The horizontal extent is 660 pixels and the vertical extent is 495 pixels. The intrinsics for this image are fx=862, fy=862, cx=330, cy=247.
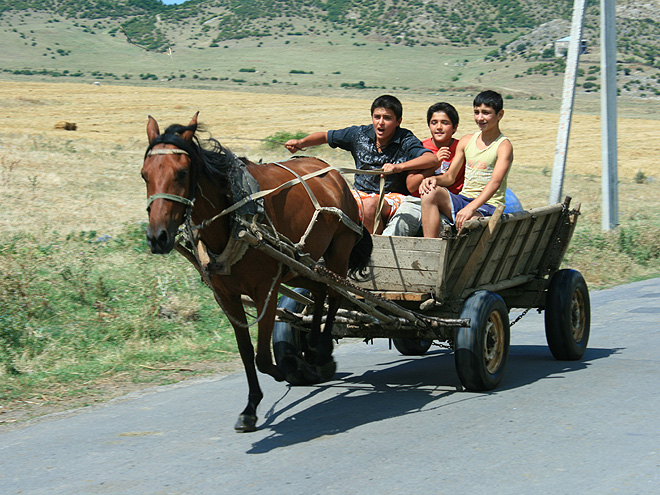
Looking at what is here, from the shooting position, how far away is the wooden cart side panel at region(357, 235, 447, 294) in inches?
257

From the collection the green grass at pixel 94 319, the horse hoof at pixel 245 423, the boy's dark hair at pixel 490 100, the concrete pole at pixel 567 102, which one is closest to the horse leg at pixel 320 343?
the horse hoof at pixel 245 423

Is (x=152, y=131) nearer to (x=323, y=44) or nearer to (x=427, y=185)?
(x=427, y=185)

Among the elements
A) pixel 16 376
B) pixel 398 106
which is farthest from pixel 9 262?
pixel 398 106

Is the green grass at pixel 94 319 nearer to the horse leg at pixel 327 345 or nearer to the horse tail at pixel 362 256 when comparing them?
the horse leg at pixel 327 345

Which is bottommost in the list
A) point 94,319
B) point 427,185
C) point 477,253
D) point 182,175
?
point 94,319

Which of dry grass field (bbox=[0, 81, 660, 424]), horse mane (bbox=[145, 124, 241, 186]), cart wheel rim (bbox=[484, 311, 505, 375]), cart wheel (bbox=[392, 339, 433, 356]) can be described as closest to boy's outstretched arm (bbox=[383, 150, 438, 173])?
cart wheel rim (bbox=[484, 311, 505, 375])

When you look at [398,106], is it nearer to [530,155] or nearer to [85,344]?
[85,344]

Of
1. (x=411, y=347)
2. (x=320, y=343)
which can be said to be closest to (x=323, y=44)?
(x=411, y=347)

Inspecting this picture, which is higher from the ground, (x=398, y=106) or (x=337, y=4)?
(x=337, y=4)

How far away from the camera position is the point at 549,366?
750cm

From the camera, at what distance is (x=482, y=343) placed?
638cm

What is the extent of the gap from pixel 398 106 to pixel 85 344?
147 inches

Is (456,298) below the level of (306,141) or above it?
below

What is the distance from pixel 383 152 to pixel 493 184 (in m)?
0.97
